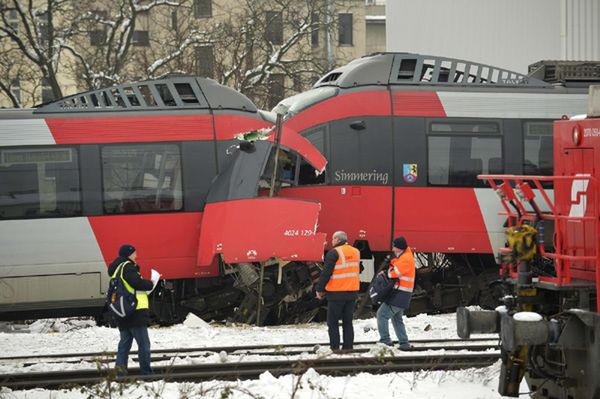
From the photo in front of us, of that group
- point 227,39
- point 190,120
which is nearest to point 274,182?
point 190,120

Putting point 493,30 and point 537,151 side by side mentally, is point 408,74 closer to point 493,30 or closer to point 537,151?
point 537,151

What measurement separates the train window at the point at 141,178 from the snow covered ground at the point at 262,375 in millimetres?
1959

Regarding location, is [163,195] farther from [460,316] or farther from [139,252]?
[460,316]

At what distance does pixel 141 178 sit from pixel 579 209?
865 centimetres

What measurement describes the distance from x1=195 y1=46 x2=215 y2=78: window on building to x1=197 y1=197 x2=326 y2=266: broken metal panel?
15061mm

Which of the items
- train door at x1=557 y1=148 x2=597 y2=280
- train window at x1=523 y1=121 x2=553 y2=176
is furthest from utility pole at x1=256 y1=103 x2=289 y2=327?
train door at x1=557 y1=148 x2=597 y2=280

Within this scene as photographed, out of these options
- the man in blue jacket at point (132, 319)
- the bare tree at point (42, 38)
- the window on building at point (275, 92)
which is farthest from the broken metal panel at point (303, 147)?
the window on building at point (275, 92)

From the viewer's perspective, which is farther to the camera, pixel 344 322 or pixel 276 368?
pixel 344 322

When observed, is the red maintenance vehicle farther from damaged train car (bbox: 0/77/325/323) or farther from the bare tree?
the bare tree

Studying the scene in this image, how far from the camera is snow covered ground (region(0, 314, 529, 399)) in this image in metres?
9.88

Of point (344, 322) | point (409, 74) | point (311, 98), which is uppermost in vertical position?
point (409, 74)

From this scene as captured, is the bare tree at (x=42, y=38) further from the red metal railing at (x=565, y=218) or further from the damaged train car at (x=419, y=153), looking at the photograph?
the red metal railing at (x=565, y=218)

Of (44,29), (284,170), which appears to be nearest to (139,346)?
(284,170)

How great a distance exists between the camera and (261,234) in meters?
15.6
